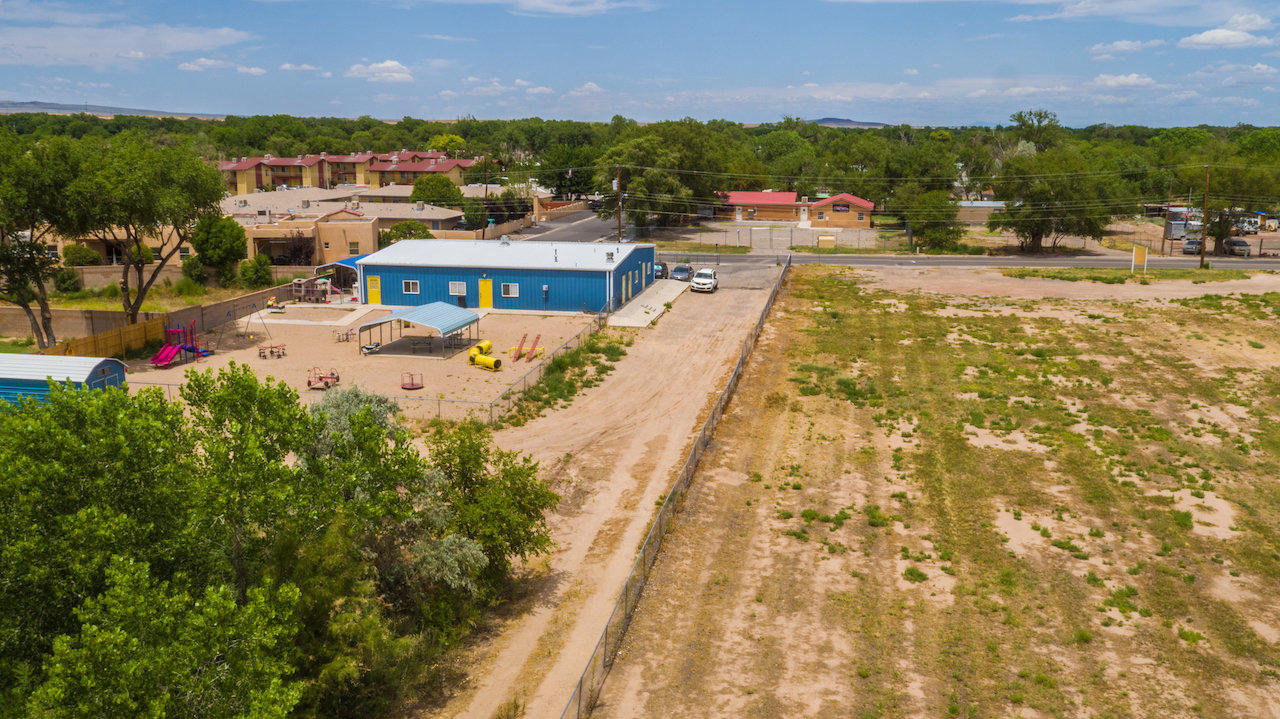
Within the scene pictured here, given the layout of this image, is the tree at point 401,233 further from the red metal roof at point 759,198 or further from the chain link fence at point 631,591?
the red metal roof at point 759,198

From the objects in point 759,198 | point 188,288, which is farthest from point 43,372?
point 759,198

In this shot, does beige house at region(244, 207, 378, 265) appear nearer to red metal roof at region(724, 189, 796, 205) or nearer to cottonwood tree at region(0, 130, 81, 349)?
cottonwood tree at region(0, 130, 81, 349)

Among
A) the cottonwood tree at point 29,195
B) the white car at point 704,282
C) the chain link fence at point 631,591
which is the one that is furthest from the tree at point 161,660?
the white car at point 704,282

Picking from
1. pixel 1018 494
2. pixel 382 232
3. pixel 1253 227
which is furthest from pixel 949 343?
pixel 1253 227

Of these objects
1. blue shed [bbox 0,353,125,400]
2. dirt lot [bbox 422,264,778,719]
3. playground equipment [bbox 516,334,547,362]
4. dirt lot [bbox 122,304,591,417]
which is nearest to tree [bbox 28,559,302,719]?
dirt lot [bbox 422,264,778,719]

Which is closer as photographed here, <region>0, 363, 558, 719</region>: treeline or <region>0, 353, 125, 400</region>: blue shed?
<region>0, 363, 558, 719</region>: treeline
